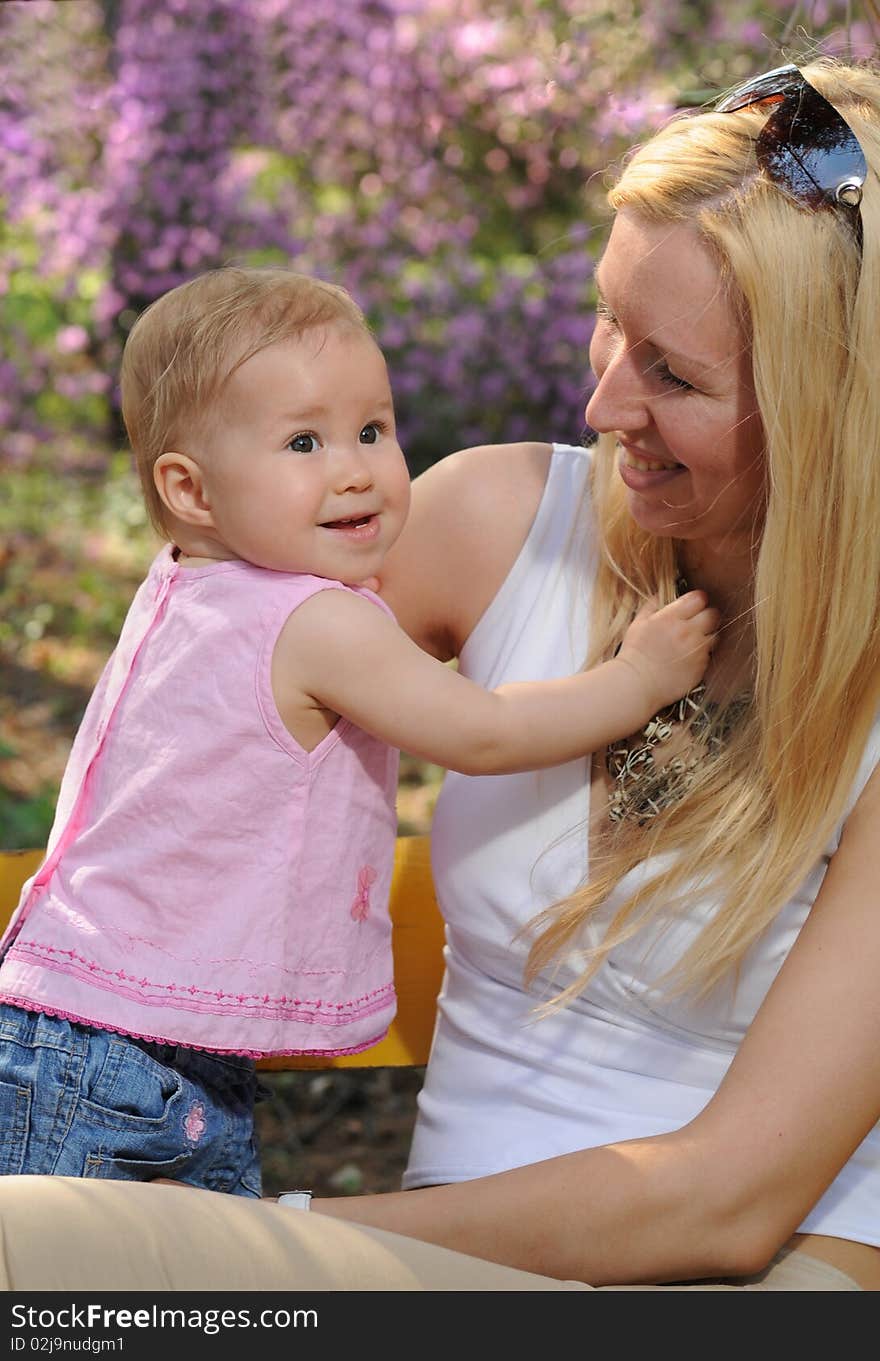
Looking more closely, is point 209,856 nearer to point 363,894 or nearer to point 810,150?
point 363,894

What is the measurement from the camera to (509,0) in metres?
5.34

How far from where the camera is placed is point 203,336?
5.77 ft

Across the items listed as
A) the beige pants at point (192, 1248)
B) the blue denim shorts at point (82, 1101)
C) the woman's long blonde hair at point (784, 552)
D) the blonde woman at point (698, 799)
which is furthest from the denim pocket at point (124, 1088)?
the woman's long blonde hair at point (784, 552)

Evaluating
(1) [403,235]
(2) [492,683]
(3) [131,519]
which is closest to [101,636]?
(3) [131,519]

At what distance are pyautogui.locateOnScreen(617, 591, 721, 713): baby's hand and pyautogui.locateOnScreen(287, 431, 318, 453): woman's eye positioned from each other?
0.47 metres

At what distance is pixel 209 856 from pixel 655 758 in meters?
0.59

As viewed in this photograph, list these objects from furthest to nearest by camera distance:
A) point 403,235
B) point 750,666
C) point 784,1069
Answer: point 403,235 < point 750,666 < point 784,1069

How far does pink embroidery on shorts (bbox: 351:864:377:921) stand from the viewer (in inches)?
74.9

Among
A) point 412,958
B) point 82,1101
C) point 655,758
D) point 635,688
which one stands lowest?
point 412,958

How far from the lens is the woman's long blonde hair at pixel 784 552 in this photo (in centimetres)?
179

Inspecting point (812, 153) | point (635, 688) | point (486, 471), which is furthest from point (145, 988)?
point (812, 153)

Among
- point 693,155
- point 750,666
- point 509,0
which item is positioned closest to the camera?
point 693,155

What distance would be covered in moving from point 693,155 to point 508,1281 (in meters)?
1.26

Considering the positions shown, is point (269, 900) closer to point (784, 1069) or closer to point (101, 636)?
point (784, 1069)
